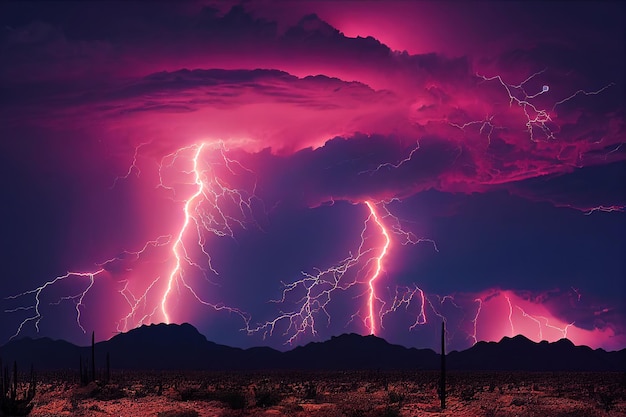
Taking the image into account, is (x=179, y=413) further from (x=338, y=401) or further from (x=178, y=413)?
(x=338, y=401)

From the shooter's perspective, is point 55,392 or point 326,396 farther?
point 55,392

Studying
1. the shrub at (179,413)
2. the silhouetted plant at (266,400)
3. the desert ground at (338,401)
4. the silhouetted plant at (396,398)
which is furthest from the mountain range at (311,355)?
the shrub at (179,413)

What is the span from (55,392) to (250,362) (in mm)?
81536

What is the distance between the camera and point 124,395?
39750 mm

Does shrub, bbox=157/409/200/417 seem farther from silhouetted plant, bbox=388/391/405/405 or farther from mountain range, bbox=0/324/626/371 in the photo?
mountain range, bbox=0/324/626/371

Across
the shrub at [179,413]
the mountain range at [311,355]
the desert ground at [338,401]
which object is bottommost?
the mountain range at [311,355]

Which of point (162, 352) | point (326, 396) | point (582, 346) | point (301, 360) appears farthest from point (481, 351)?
point (326, 396)

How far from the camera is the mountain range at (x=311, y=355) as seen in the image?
11588 centimetres

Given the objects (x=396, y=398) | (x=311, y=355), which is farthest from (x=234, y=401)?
(x=311, y=355)

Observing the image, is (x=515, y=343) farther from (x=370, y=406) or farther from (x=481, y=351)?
(x=370, y=406)

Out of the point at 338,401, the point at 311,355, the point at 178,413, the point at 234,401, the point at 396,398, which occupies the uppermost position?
the point at 234,401

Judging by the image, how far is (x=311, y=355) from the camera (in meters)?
125

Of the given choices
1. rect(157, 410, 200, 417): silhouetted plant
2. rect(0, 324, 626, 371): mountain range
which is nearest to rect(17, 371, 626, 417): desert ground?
rect(157, 410, 200, 417): silhouetted plant

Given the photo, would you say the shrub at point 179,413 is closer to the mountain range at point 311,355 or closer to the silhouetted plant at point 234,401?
the silhouetted plant at point 234,401
